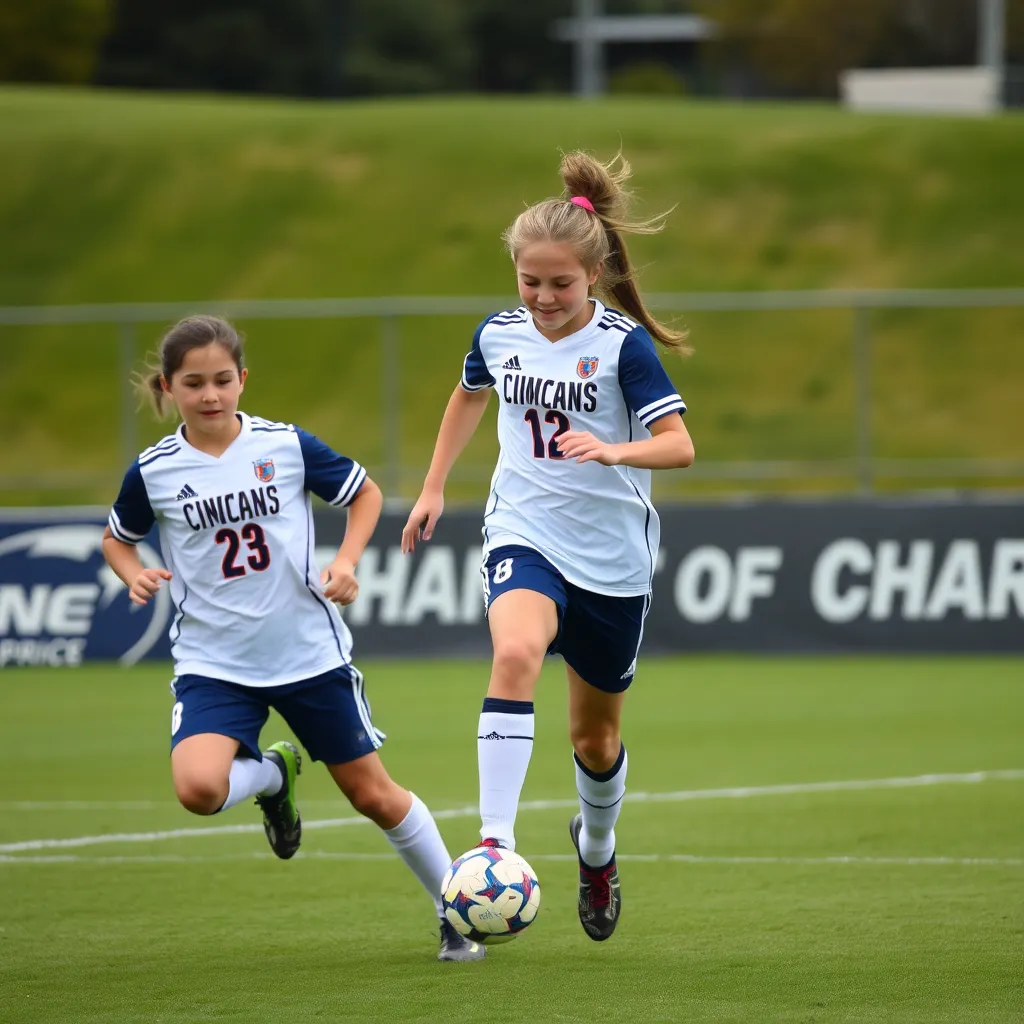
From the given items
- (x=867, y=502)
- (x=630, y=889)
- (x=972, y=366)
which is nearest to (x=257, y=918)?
(x=630, y=889)

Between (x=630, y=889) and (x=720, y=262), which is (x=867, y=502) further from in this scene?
(x=720, y=262)

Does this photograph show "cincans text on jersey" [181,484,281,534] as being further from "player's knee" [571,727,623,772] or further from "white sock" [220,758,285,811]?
"player's knee" [571,727,623,772]

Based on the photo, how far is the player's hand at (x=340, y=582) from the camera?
537cm

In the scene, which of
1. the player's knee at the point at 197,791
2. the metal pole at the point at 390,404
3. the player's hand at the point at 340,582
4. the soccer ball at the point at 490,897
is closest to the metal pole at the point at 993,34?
the metal pole at the point at 390,404

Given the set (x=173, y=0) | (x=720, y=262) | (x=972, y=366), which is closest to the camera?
(x=972, y=366)

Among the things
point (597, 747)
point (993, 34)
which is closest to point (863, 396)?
point (597, 747)

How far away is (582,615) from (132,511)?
1.44 meters

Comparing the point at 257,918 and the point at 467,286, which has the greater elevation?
the point at 467,286

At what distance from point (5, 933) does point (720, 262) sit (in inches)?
1009

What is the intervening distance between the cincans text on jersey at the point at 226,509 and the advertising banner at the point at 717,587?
842 cm

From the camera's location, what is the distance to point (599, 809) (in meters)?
5.80

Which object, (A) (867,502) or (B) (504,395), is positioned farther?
(A) (867,502)

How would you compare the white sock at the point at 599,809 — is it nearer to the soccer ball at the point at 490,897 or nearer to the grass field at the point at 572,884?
the grass field at the point at 572,884

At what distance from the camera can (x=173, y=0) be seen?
1959 inches
